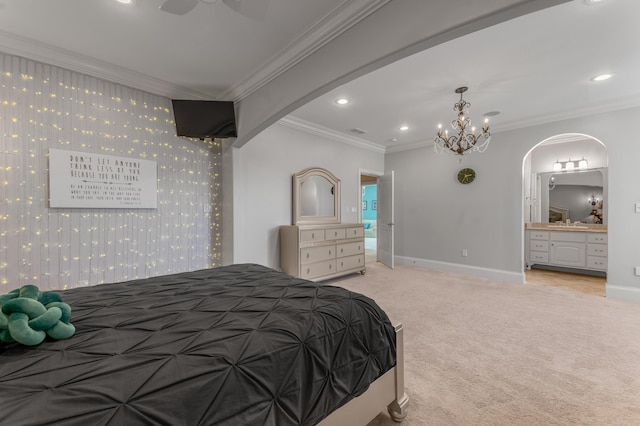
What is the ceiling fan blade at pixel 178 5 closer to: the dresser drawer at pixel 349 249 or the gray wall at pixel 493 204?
the dresser drawer at pixel 349 249

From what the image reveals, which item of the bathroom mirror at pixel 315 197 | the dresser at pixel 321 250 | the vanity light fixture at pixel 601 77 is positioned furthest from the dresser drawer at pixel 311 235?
the vanity light fixture at pixel 601 77

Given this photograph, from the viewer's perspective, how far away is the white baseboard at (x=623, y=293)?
12.0ft

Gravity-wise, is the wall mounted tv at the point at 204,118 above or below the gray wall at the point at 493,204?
above

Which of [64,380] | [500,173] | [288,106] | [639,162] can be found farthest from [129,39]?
[639,162]

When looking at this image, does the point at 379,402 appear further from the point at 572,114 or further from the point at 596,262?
the point at 596,262

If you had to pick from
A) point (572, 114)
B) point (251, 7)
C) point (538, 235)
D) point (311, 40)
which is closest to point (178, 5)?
point (251, 7)

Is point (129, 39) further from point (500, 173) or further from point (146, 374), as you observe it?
point (500, 173)

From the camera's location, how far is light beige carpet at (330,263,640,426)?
1701 millimetres

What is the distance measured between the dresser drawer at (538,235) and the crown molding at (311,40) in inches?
226

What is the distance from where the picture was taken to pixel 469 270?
17.1ft

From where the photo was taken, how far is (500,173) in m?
4.85

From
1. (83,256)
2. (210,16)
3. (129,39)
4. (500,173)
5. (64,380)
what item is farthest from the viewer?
(500,173)

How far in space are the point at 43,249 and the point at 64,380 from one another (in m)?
2.49

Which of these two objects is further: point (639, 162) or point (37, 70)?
point (639, 162)
